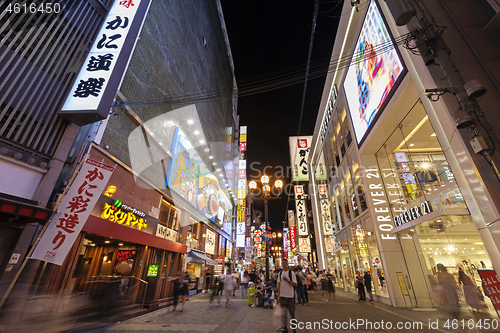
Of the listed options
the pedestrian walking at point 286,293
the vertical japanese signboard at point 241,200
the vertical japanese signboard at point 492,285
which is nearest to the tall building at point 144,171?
the pedestrian walking at point 286,293

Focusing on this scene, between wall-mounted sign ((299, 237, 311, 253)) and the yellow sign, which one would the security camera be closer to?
the yellow sign

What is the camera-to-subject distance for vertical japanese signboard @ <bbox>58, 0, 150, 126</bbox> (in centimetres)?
745

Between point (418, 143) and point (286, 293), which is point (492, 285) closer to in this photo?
point (286, 293)

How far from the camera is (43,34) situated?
7.51 metres

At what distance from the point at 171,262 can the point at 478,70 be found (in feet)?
55.4

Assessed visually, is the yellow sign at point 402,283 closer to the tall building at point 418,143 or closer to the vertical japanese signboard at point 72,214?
the tall building at point 418,143

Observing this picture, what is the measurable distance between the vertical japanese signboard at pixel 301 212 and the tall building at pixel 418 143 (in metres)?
8.67

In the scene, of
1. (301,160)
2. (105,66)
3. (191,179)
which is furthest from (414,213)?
(301,160)

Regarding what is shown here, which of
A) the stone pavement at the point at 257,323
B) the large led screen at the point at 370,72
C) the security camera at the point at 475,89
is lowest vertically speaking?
the stone pavement at the point at 257,323

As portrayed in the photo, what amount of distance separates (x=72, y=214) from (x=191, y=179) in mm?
12077

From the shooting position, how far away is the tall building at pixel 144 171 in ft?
25.4

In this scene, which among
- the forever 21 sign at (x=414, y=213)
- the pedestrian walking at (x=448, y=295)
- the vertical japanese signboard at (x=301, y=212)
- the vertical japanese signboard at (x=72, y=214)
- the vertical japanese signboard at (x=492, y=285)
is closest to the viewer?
the vertical japanese signboard at (x=492, y=285)

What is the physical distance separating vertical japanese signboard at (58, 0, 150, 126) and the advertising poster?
23.1ft

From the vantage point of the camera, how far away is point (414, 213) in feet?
30.1
